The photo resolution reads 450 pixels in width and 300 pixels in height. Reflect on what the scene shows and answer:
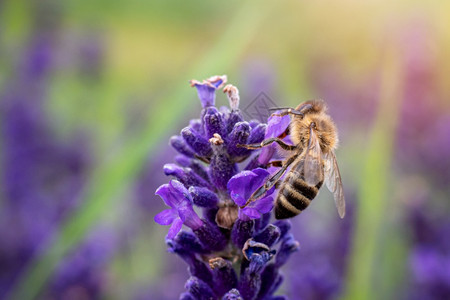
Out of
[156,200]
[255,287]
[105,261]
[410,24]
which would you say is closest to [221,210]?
[255,287]

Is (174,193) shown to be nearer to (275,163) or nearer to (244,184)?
(244,184)

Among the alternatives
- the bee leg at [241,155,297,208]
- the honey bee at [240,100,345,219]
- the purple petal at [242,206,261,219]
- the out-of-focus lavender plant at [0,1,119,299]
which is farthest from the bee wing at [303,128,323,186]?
the out-of-focus lavender plant at [0,1,119,299]

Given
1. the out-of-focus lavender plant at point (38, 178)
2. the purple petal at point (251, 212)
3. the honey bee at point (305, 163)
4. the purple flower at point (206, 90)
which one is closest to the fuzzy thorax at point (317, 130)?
the honey bee at point (305, 163)

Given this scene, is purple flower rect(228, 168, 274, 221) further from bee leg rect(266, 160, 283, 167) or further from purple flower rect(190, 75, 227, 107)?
purple flower rect(190, 75, 227, 107)

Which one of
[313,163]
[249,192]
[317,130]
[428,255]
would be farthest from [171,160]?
[249,192]

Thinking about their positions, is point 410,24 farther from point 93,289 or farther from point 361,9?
point 361,9
